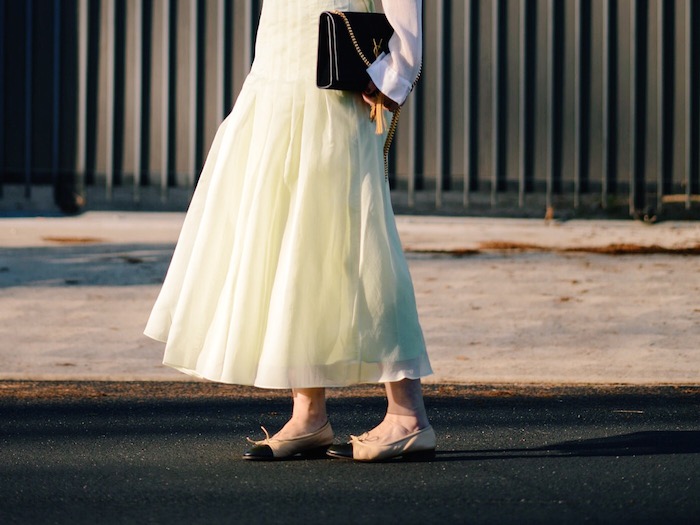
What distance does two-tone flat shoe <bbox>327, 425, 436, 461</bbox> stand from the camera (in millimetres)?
3627

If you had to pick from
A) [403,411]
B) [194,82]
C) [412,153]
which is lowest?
[403,411]

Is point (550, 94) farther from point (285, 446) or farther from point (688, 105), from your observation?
point (285, 446)

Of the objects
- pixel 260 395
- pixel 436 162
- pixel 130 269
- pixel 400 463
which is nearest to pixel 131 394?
pixel 260 395

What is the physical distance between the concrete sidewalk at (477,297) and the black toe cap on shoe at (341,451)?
1756mm

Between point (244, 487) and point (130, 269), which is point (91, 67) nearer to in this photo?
point (130, 269)

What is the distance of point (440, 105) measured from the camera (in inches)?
414

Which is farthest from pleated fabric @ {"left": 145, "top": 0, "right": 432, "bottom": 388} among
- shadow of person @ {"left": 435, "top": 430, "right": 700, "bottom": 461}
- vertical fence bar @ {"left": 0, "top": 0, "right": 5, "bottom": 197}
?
vertical fence bar @ {"left": 0, "top": 0, "right": 5, "bottom": 197}

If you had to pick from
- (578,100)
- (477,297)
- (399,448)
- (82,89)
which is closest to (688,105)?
(578,100)

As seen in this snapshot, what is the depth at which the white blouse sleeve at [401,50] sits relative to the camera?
138 inches

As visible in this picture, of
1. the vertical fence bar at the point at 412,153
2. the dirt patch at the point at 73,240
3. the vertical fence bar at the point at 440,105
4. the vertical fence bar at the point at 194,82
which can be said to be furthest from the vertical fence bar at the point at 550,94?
the dirt patch at the point at 73,240

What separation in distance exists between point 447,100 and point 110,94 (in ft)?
9.10

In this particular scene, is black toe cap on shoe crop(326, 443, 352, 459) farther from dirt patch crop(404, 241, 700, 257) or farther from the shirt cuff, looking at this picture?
dirt patch crop(404, 241, 700, 257)

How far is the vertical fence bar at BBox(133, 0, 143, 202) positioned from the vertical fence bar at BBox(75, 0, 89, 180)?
0.42 m

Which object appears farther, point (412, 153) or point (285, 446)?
point (412, 153)
